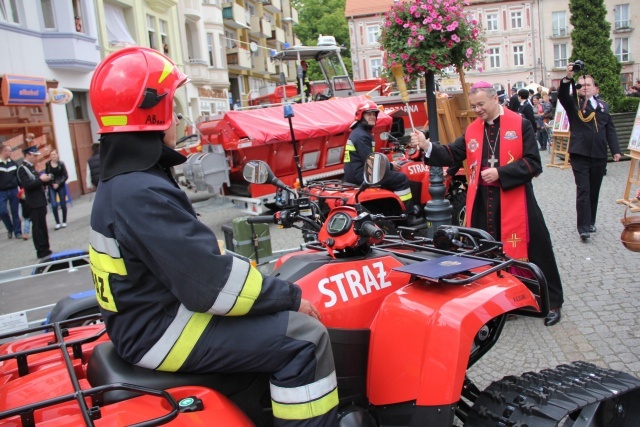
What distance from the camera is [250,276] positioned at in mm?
1964

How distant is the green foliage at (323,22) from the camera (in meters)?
52.2

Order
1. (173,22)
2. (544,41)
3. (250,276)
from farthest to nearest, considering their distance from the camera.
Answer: (544,41), (173,22), (250,276)

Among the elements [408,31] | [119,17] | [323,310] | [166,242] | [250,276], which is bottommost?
[323,310]

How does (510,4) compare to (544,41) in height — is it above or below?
above

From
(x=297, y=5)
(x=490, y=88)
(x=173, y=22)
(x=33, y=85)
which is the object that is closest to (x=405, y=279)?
(x=490, y=88)

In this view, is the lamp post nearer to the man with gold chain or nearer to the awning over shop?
→ the man with gold chain

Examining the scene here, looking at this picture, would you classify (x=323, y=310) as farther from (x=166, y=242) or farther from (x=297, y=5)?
(x=297, y=5)

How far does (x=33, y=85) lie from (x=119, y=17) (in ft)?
30.4

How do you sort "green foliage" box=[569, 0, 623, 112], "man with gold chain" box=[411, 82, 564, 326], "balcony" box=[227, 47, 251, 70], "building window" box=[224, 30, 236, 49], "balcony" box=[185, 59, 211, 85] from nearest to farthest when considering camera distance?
1. "man with gold chain" box=[411, 82, 564, 326]
2. "green foliage" box=[569, 0, 623, 112]
3. "balcony" box=[185, 59, 211, 85]
4. "balcony" box=[227, 47, 251, 70]
5. "building window" box=[224, 30, 236, 49]

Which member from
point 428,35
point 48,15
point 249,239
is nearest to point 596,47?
point 428,35

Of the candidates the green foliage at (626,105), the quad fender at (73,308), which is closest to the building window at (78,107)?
the green foliage at (626,105)

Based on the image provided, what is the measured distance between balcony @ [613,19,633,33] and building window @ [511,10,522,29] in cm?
830

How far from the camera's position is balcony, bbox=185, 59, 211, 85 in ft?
96.6

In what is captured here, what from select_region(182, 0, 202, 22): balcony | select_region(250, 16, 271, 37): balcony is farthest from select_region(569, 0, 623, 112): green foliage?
select_region(250, 16, 271, 37): balcony
